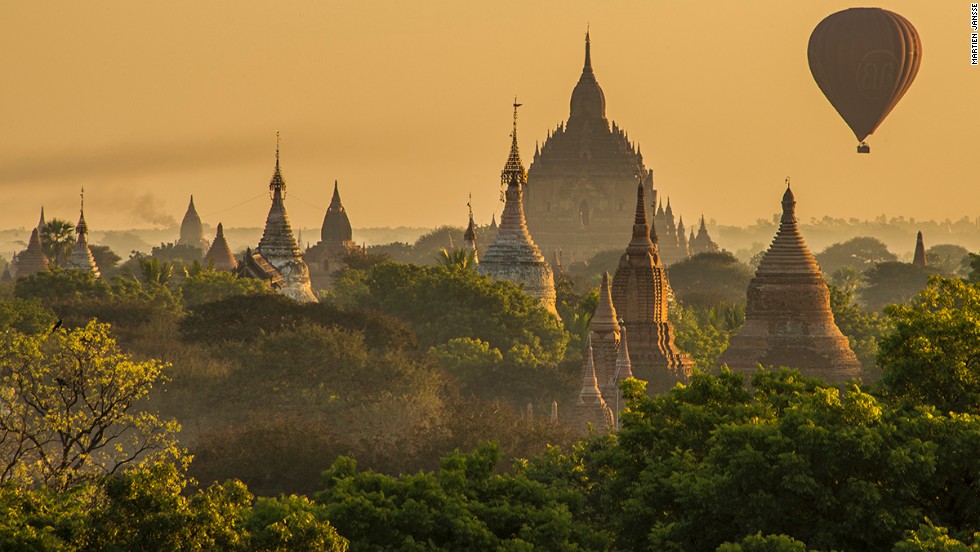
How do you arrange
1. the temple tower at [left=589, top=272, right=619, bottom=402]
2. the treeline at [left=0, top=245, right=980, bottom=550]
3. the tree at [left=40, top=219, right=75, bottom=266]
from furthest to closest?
the tree at [left=40, top=219, right=75, bottom=266]
the temple tower at [left=589, top=272, right=619, bottom=402]
the treeline at [left=0, top=245, right=980, bottom=550]

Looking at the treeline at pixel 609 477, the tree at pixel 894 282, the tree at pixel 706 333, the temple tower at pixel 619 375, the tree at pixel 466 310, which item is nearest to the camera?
the treeline at pixel 609 477

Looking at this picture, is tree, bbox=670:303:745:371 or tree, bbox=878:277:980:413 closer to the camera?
tree, bbox=878:277:980:413

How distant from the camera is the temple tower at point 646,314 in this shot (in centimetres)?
8931

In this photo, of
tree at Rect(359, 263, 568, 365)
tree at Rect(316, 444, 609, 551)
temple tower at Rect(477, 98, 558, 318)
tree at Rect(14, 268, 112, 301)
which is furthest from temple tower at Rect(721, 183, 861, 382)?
tree at Rect(316, 444, 609, 551)

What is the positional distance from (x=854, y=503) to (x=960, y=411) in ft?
14.7

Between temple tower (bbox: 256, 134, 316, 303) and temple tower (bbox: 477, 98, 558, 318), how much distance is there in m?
15.9

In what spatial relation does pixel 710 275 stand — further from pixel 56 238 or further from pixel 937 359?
pixel 937 359

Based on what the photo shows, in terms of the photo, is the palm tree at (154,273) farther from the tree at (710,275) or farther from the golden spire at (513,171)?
the tree at (710,275)

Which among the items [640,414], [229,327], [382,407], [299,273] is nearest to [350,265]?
[299,273]

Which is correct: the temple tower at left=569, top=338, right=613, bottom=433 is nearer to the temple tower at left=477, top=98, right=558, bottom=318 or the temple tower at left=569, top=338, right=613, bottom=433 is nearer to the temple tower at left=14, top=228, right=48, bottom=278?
the temple tower at left=477, top=98, right=558, bottom=318

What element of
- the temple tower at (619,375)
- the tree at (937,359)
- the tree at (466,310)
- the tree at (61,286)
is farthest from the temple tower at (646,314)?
the tree at (937,359)

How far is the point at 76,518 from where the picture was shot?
Result: 3562 cm

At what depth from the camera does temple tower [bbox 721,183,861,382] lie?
9250 centimetres

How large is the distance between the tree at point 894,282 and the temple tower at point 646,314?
3685 inches
